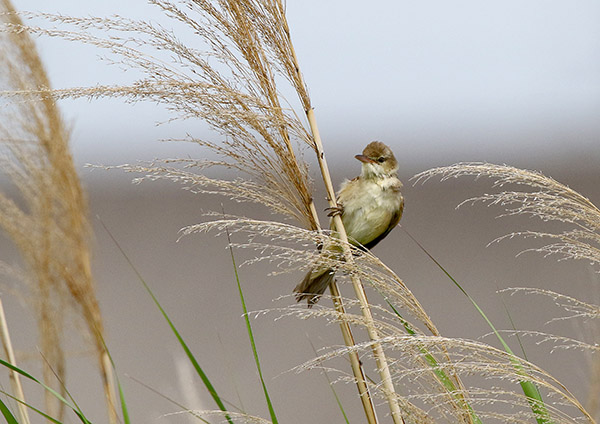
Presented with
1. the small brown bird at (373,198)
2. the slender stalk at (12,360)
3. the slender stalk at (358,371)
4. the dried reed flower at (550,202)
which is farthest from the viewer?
the small brown bird at (373,198)

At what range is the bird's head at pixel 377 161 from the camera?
2.26m

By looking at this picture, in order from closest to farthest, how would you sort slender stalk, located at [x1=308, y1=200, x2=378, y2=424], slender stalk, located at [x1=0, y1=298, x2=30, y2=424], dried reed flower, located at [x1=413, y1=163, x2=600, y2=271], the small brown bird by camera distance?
dried reed flower, located at [x1=413, y1=163, x2=600, y2=271] < slender stalk, located at [x1=308, y1=200, x2=378, y2=424] < slender stalk, located at [x1=0, y1=298, x2=30, y2=424] < the small brown bird

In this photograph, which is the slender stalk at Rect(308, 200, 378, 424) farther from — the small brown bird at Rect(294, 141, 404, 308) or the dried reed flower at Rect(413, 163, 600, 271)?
the small brown bird at Rect(294, 141, 404, 308)

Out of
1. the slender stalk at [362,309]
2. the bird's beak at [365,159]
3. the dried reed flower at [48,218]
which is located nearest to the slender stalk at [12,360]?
the dried reed flower at [48,218]

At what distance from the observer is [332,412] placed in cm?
434

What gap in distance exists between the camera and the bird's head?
2.26 meters

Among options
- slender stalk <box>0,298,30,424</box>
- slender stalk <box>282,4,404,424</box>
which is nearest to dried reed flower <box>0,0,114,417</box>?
slender stalk <box>0,298,30,424</box>

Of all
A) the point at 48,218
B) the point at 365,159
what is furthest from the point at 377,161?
the point at 48,218

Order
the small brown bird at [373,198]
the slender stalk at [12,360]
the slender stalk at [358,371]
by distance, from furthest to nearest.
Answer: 1. the small brown bird at [373,198]
2. the slender stalk at [12,360]
3. the slender stalk at [358,371]

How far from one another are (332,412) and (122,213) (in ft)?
5.84

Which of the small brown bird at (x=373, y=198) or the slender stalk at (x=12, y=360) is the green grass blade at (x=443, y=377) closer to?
the slender stalk at (x=12, y=360)

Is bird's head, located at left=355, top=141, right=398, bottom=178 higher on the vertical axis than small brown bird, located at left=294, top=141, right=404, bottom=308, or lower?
higher

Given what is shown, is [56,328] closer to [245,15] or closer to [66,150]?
[66,150]

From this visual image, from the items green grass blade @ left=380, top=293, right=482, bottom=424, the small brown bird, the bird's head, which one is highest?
the bird's head
